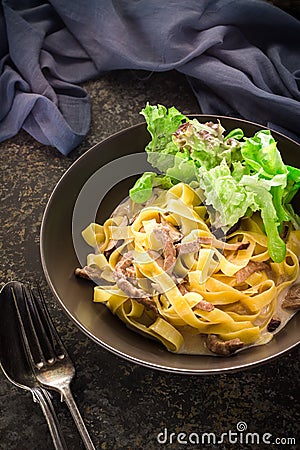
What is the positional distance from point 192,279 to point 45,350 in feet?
1.27

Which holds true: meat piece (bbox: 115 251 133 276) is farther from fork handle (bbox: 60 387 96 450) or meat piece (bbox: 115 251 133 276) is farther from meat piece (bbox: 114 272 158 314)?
fork handle (bbox: 60 387 96 450)

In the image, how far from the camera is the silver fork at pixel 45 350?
1556mm

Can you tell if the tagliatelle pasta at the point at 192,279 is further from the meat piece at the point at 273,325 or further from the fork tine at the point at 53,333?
the fork tine at the point at 53,333

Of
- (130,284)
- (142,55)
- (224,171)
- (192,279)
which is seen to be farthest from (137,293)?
(142,55)

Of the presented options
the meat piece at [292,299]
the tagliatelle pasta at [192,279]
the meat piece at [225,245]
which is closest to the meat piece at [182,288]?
the tagliatelle pasta at [192,279]

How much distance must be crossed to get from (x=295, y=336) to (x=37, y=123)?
1.09 m

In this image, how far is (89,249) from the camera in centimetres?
175

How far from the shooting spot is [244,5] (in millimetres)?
2172

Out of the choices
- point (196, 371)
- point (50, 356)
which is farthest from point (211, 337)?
point (50, 356)

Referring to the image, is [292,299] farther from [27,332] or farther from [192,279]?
[27,332]

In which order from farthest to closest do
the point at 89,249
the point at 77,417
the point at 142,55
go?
the point at 142,55, the point at 89,249, the point at 77,417

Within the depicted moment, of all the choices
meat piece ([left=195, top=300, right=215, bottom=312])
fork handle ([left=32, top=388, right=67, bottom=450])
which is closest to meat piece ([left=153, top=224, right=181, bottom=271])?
meat piece ([left=195, top=300, right=215, bottom=312])

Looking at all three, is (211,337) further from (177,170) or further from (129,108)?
(129,108)

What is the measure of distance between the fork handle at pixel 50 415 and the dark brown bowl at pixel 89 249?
7.1 inches
